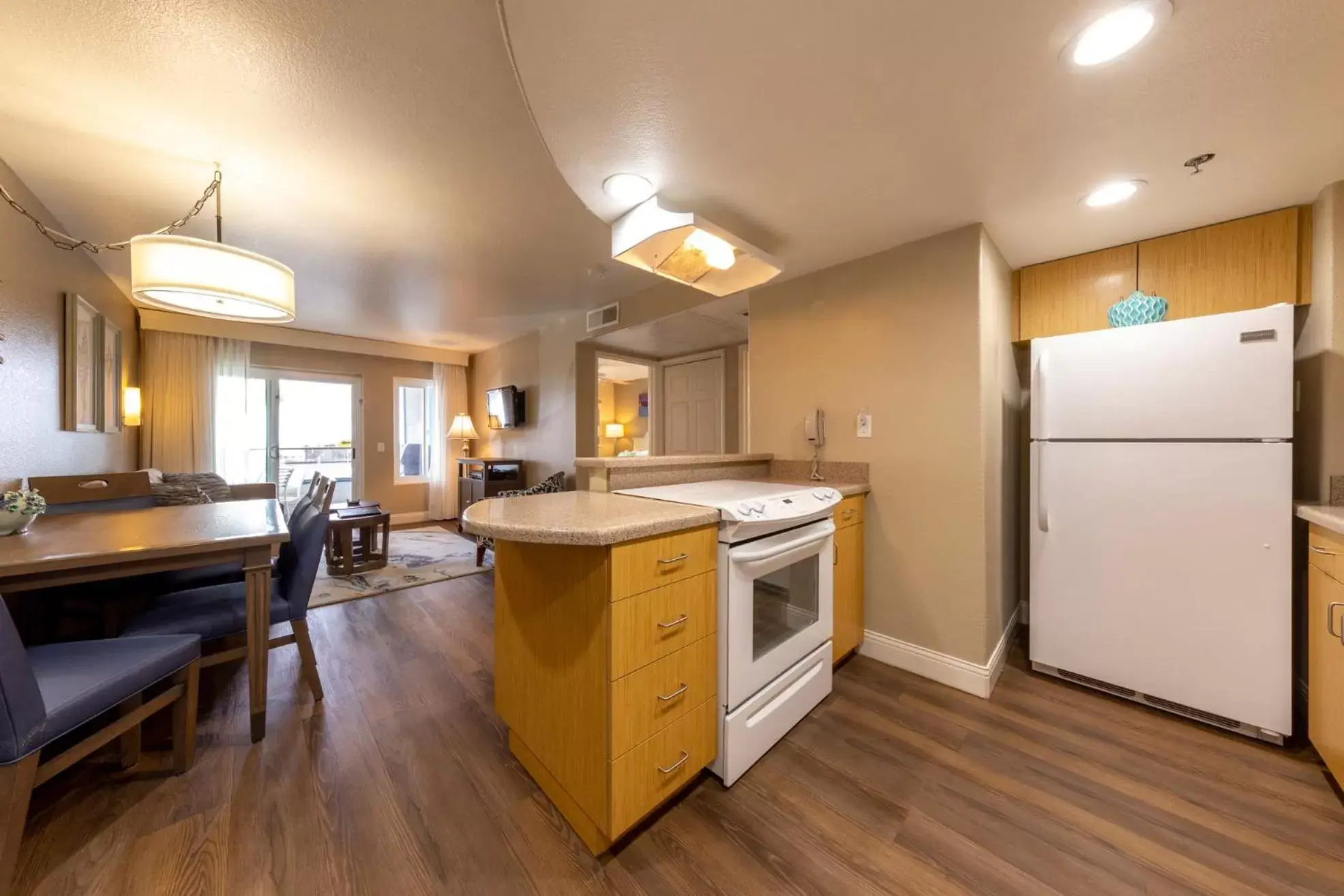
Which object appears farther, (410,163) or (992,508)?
(992,508)

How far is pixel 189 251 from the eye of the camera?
5.42 feet

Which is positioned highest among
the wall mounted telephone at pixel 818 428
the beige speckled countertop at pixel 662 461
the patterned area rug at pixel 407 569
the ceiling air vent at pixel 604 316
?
the ceiling air vent at pixel 604 316

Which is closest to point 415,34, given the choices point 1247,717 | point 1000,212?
point 1000,212

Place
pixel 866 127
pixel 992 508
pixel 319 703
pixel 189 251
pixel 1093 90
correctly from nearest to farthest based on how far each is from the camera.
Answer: pixel 1093 90 → pixel 866 127 → pixel 189 251 → pixel 319 703 → pixel 992 508

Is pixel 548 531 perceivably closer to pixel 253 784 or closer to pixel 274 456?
pixel 253 784

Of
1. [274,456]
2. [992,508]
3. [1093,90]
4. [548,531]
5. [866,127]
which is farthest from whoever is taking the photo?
[274,456]

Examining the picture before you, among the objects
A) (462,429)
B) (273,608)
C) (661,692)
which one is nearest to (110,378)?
(462,429)

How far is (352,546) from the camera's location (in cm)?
394

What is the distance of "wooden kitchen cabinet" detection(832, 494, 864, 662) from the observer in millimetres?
2184

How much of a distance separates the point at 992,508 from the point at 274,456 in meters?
6.93

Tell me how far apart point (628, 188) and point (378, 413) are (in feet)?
18.1

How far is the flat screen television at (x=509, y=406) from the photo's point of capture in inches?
205

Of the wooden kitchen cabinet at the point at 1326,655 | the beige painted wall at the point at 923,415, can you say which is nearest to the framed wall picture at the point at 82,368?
the beige painted wall at the point at 923,415

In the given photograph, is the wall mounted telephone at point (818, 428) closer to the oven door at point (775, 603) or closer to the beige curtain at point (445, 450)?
the oven door at point (775, 603)
